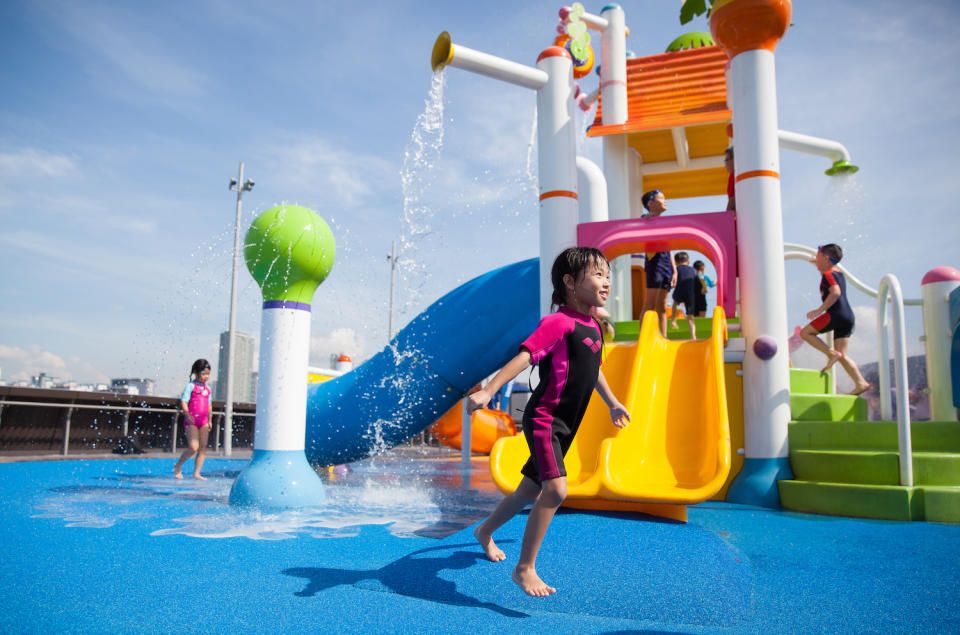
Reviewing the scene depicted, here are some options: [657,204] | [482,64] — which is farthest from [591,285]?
[482,64]

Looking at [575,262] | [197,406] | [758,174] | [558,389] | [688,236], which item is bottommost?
[197,406]

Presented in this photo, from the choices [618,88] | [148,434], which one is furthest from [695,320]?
[148,434]

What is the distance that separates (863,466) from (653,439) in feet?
6.16

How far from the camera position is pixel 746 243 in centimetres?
601

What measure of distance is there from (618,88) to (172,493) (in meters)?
7.22

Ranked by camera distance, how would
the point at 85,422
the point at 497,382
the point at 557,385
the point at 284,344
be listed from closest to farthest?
the point at 497,382, the point at 557,385, the point at 284,344, the point at 85,422

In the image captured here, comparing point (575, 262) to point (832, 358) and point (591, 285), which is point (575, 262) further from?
point (832, 358)

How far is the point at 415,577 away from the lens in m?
2.82

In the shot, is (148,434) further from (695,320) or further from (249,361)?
(249,361)

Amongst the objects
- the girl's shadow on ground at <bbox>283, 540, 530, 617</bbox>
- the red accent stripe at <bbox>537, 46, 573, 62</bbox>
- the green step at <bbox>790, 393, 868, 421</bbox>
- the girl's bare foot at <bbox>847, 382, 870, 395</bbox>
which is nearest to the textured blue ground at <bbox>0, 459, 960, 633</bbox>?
the girl's shadow on ground at <bbox>283, 540, 530, 617</bbox>

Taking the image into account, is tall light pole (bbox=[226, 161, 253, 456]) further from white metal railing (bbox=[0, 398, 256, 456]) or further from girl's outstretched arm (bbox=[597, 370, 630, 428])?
girl's outstretched arm (bbox=[597, 370, 630, 428])

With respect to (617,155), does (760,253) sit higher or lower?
lower

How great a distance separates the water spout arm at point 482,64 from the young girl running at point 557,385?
4277 millimetres

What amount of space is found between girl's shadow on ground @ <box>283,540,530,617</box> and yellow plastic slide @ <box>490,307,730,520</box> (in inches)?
51.0
